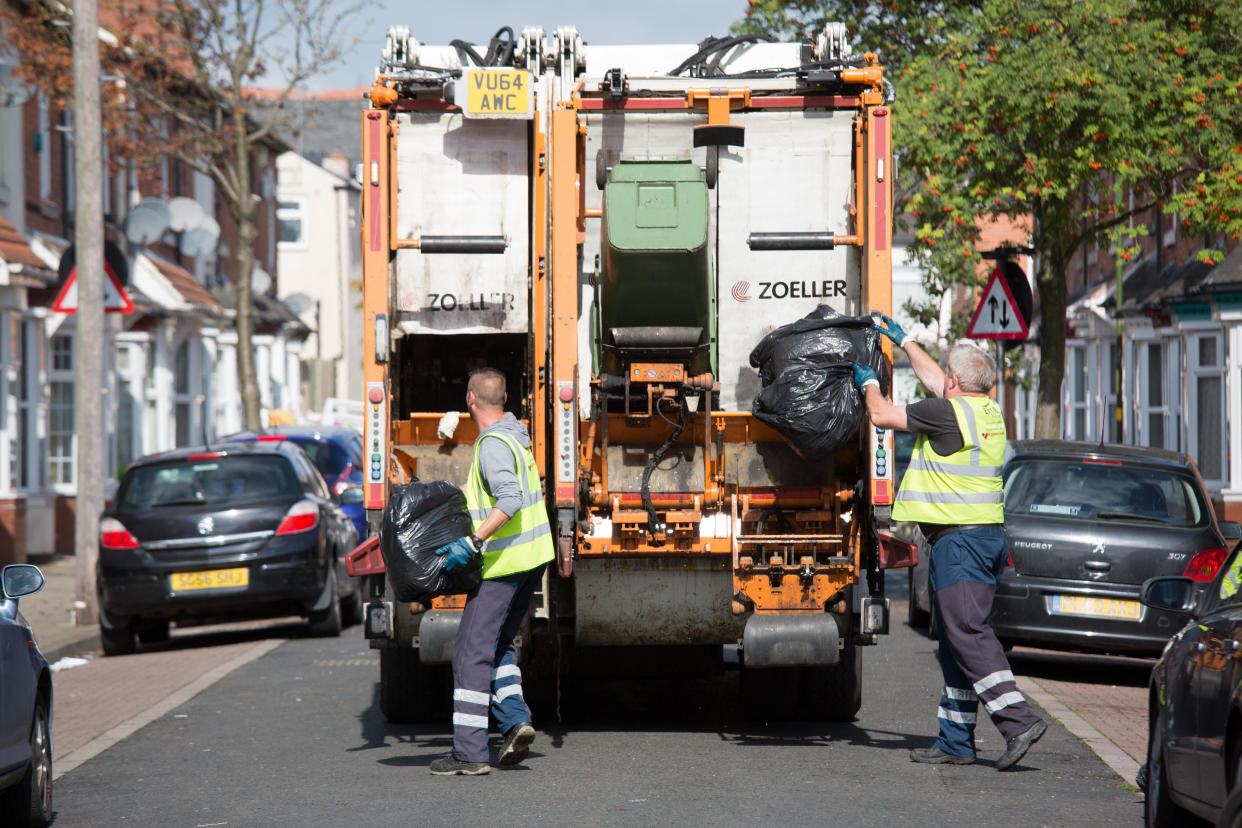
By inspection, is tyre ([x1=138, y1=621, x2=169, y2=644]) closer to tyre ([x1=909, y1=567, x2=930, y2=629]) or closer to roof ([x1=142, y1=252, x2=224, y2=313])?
tyre ([x1=909, y1=567, x2=930, y2=629])

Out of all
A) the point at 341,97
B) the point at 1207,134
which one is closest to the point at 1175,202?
the point at 1207,134

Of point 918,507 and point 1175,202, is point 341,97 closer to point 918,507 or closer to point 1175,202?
point 1175,202

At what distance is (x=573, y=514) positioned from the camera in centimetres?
815

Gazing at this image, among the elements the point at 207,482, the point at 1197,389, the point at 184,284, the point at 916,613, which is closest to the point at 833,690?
the point at 916,613

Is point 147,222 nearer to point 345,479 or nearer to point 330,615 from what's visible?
point 345,479

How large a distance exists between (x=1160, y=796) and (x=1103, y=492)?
243 inches

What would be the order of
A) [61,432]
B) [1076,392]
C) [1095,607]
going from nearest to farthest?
[1095,607] → [61,432] → [1076,392]

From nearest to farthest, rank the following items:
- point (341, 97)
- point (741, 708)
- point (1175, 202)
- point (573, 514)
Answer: point (573, 514), point (741, 708), point (1175, 202), point (341, 97)

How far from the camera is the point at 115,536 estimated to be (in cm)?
1423

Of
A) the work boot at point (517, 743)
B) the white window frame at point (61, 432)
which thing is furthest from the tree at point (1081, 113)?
the white window frame at point (61, 432)

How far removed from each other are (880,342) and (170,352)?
24.0 meters

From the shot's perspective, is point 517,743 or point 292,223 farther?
point 292,223

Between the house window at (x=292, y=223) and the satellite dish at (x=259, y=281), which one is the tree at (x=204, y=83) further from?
the house window at (x=292, y=223)

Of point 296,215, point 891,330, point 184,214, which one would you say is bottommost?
point 891,330
